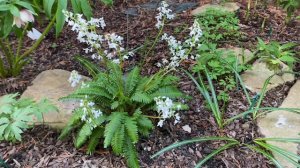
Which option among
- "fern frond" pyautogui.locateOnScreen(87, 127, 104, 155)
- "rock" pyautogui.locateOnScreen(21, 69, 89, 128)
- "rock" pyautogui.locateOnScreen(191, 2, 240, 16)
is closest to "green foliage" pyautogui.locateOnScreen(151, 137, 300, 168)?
"fern frond" pyautogui.locateOnScreen(87, 127, 104, 155)

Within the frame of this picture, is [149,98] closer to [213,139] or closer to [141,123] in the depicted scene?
[141,123]

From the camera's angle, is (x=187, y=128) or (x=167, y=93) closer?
(x=167, y=93)

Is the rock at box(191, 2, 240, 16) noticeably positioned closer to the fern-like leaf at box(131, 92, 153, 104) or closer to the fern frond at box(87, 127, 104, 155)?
the fern-like leaf at box(131, 92, 153, 104)

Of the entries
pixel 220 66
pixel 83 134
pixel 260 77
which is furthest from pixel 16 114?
pixel 260 77

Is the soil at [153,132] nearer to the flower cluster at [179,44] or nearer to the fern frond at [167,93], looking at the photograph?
the fern frond at [167,93]

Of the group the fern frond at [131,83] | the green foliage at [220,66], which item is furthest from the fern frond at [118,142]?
the green foliage at [220,66]

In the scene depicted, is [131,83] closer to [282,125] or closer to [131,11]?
[282,125]

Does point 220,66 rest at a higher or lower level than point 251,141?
higher
